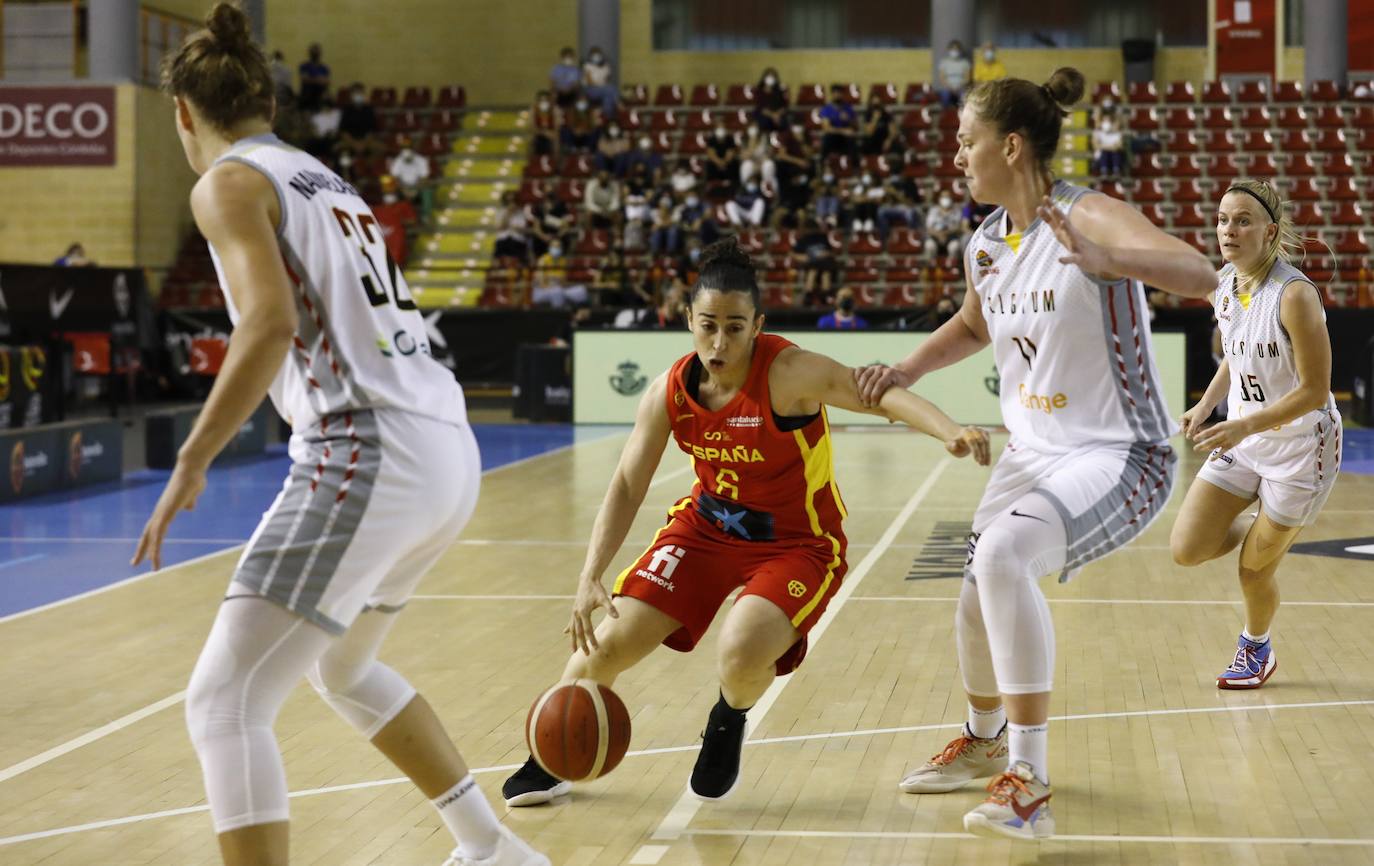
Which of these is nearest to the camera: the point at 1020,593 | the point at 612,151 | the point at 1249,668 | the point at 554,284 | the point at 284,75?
the point at 1020,593

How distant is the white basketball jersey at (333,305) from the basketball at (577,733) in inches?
48.4

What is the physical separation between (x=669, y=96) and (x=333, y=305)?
23.4 metres

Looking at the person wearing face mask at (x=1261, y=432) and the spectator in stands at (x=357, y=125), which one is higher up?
the spectator in stands at (x=357, y=125)

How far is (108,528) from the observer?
33.1 ft

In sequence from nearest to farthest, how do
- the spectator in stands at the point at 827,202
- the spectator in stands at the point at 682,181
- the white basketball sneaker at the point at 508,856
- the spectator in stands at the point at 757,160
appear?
the white basketball sneaker at the point at 508,856 < the spectator in stands at the point at 827,202 < the spectator in stands at the point at 757,160 < the spectator in stands at the point at 682,181

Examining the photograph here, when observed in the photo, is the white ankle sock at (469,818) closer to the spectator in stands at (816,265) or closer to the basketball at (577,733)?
the basketball at (577,733)

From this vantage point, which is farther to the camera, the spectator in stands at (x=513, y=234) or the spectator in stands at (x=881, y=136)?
the spectator in stands at (x=881, y=136)

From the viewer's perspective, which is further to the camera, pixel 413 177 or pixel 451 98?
pixel 451 98

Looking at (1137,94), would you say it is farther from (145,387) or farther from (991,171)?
(991,171)

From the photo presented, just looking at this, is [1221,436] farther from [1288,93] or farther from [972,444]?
[1288,93]

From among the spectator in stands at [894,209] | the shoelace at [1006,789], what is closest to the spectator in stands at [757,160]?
the spectator in stands at [894,209]

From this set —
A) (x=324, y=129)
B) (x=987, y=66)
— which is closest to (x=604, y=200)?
(x=324, y=129)

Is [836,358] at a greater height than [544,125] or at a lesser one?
lesser

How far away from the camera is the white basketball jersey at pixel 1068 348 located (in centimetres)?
392
